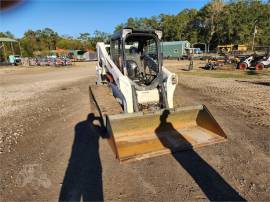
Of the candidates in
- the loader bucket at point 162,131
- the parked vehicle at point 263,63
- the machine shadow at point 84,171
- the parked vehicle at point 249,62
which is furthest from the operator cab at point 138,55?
the parked vehicle at point 249,62

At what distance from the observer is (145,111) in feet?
15.8

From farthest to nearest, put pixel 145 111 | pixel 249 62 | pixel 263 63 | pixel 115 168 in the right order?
pixel 249 62 → pixel 263 63 → pixel 145 111 → pixel 115 168

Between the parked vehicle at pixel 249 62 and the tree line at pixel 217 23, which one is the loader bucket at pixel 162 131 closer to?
the parked vehicle at pixel 249 62

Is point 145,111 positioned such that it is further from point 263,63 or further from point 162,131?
point 263,63

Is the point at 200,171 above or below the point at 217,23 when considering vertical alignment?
below

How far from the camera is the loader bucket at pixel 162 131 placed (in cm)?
435

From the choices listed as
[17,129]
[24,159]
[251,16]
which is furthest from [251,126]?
[251,16]

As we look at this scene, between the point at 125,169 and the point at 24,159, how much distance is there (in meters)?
2.04

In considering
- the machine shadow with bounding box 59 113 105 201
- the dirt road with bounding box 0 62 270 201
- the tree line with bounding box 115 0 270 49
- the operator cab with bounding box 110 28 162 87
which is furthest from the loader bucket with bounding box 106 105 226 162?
the tree line with bounding box 115 0 270 49

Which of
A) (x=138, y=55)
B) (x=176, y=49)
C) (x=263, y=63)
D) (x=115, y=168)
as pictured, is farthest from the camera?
(x=176, y=49)

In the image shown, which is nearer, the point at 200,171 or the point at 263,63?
the point at 200,171

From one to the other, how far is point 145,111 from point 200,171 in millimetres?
1644

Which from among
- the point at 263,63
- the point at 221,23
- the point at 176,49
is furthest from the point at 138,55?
the point at 221,23

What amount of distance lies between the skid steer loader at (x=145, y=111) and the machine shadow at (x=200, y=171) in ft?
0.08
